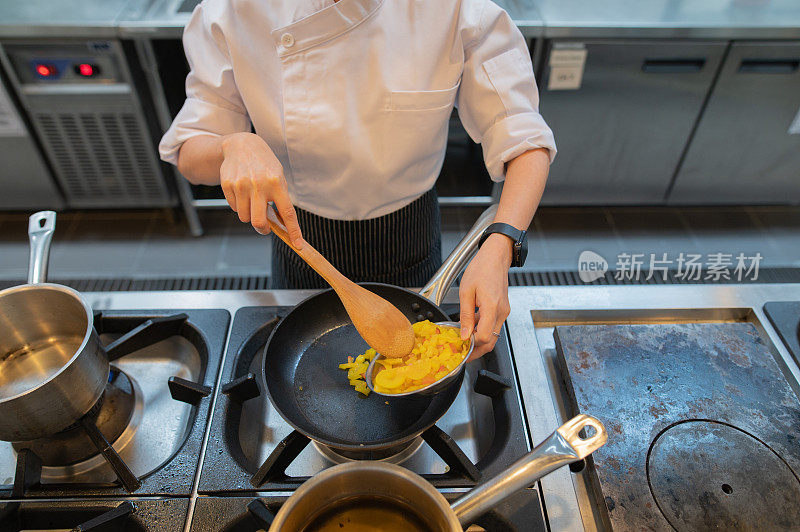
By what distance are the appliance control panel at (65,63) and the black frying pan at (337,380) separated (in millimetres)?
1881

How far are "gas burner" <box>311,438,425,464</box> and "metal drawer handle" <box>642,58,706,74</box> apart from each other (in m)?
2.14

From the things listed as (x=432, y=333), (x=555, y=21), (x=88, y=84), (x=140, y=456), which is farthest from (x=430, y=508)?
(x=88, y=84)

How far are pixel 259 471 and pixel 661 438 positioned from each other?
24.9 inches

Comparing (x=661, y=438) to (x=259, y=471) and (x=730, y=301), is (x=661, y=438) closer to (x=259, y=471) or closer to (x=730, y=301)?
(x=730, y=301)

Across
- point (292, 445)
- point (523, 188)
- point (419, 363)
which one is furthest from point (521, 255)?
point (292, 445)

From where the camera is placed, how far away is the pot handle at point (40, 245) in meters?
0.89

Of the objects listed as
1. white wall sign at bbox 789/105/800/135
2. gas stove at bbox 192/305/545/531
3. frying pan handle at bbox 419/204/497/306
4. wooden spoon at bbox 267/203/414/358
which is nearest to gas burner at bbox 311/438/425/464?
gas stove at bbox 192/305/545/531

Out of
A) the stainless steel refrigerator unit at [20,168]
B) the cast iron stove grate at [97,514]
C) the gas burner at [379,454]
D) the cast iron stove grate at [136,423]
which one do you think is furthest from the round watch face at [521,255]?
the stainless steel refrigerator unit at [20,168]

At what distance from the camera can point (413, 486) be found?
60cm

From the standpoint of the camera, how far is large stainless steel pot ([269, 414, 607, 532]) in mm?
603

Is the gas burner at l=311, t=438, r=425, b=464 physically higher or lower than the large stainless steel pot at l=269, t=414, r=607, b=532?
lower

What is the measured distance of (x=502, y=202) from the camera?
106cm

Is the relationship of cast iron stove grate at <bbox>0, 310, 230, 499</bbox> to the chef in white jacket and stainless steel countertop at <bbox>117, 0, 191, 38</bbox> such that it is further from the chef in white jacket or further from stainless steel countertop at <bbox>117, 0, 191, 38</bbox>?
stainless steel countertop at <bbox>117, 0, 191, 38</bbox>

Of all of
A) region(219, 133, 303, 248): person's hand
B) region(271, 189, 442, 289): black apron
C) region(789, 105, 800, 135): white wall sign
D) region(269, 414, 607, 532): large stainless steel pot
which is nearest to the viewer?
region(269, 414, 607, 532): large stainless steel pot
